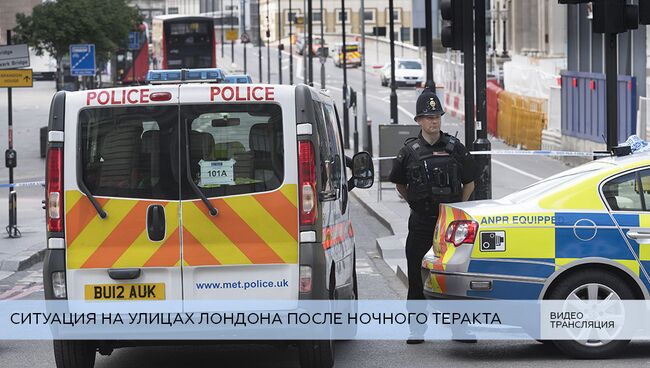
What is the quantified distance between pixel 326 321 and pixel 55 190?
1.95m

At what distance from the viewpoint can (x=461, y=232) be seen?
31.4ft

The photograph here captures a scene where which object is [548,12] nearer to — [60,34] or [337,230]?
[60,34]

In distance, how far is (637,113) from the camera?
29.0 meters

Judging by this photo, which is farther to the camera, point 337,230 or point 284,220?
point 337,230

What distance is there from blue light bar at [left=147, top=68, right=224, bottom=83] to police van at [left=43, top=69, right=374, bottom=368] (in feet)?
7.65

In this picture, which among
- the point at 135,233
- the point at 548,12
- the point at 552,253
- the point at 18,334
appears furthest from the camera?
the point at 548,12

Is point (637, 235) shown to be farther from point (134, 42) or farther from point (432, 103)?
point (134, 42)

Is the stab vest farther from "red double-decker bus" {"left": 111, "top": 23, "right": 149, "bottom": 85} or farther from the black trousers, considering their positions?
"red double-decker bus" {"left": 111, "top": 23, "right": 149, "bottom": 85}

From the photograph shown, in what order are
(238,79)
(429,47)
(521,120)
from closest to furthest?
(238,79) → (429,47) → (521,120)

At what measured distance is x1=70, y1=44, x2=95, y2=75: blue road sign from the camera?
1631 inches

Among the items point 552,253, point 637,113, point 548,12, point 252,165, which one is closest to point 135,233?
point 252,165

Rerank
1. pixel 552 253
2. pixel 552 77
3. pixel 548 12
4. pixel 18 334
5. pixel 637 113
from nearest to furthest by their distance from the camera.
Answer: pixel 552 253
pixel 18 334
pixel 637 113
pixel 552 77
pixel 548 12

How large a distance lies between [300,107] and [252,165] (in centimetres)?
49

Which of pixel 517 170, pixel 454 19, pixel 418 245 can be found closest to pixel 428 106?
pixel 418 245
